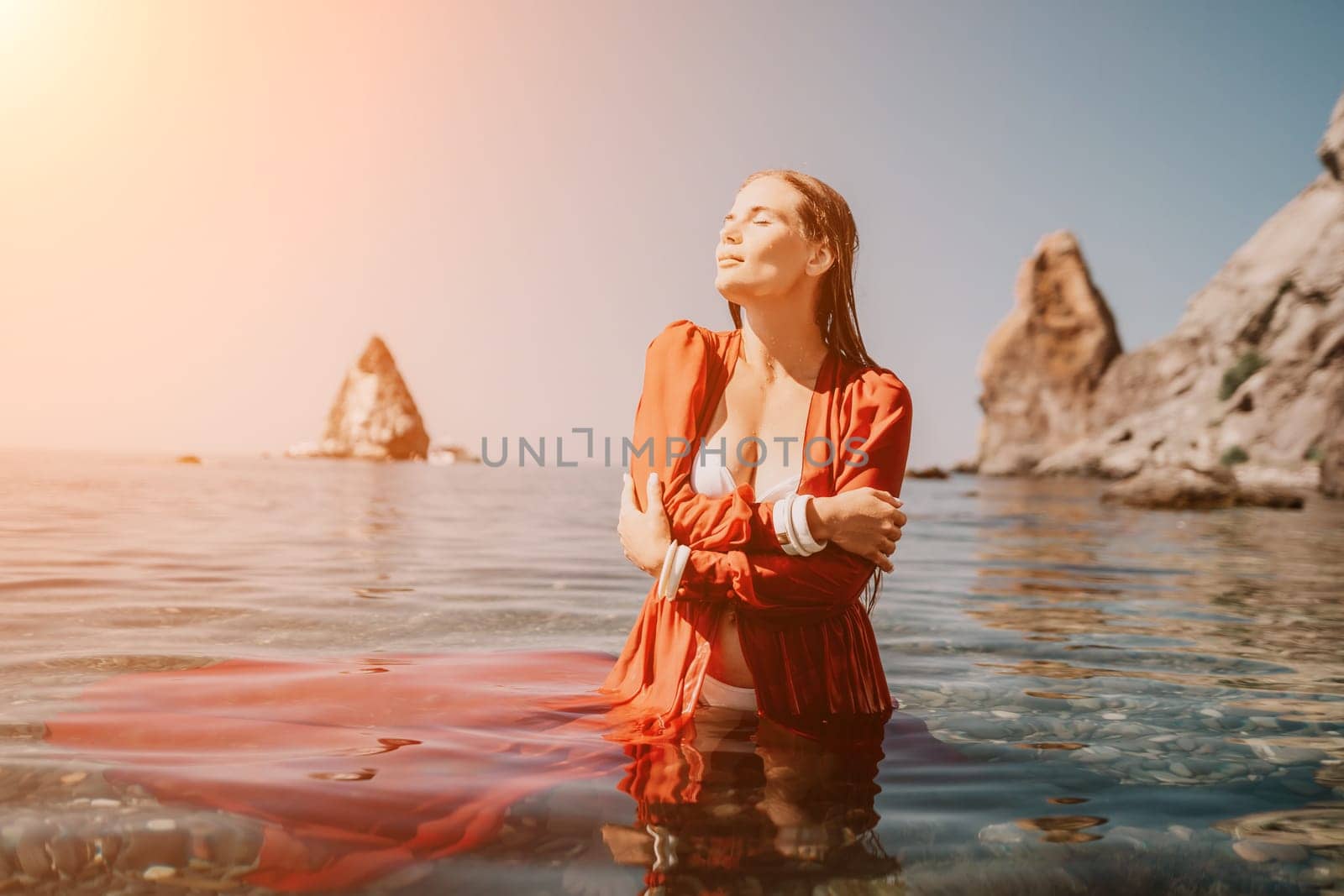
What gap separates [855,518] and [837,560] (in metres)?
0.17

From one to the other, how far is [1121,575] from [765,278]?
26.1 feet

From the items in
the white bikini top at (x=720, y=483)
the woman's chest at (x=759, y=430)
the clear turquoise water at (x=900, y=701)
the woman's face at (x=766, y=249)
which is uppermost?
the woman's face at (x=766, y=249)

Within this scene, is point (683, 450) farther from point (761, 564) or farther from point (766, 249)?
point (766, 249)

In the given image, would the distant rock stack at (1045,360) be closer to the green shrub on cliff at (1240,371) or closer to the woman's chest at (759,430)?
the green shrub on cliff at (1240,371)

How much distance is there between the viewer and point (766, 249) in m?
3.03

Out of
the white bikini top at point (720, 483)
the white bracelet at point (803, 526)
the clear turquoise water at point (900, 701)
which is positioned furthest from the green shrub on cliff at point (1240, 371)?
the white bracelet at point (803, 526)

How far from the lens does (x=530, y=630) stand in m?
5.96

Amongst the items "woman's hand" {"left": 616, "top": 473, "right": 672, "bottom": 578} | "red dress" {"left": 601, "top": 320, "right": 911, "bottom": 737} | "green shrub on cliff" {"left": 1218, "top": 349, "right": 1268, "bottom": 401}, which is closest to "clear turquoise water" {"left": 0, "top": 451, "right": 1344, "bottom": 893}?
"red dress" {"left": 601, "top": 320, "right": 911, "bottom": 737}

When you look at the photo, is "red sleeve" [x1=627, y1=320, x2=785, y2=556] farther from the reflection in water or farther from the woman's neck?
the reflection in water

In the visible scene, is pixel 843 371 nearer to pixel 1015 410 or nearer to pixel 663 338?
pixel 663 338

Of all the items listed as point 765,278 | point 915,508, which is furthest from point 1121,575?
point 915,508

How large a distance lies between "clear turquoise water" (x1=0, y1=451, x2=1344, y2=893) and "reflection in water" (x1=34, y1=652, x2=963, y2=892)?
2 cm

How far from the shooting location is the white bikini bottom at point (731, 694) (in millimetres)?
3066

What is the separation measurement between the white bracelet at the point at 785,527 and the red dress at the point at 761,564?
0.02 meters
